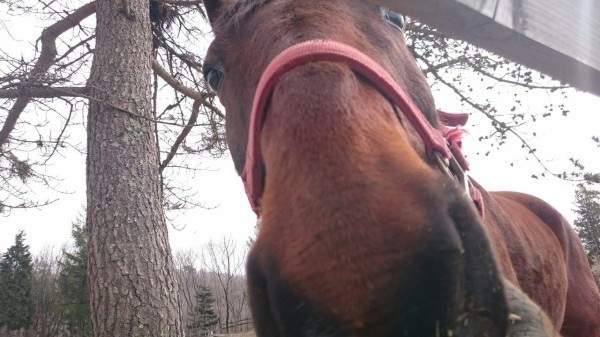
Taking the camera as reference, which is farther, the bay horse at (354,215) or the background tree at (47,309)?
the background tree at (47,309)

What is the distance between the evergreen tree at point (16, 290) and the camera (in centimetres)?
4106

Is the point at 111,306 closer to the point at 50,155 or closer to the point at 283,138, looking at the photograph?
the point at 50,155

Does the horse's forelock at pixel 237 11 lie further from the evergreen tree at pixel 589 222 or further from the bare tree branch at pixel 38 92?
the evergreen tree at pixel 589 222

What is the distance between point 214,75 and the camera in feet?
6.93

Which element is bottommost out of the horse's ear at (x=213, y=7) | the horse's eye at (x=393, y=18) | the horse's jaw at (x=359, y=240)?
the horse's jaw at (x=359, y=240)

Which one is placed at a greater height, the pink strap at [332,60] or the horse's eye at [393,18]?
the horse's eye at [393,18]

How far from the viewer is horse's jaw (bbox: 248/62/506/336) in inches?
32.4

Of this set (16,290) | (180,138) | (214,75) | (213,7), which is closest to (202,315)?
(16,290)

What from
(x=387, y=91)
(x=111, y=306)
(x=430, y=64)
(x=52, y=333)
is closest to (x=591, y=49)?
(x=387, y=91)

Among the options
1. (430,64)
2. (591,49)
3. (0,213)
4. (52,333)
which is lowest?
(52,333)

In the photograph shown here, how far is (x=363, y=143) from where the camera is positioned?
3.42 feet

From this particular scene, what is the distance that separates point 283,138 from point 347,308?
0.47 meters

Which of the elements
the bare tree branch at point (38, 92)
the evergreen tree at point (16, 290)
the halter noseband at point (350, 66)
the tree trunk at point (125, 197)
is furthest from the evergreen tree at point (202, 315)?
the halter noseband at point (350, 66)

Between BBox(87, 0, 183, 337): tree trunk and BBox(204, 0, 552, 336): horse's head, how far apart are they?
9.68 ft
